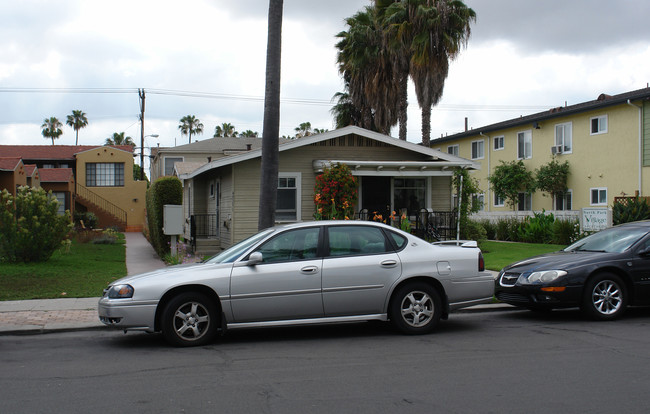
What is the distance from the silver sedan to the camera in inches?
295

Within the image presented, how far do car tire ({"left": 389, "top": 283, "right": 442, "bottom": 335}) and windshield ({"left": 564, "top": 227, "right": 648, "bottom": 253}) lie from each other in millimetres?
3374

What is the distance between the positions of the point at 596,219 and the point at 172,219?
1131 centimetres

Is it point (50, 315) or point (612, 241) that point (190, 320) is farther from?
point (612, 241)

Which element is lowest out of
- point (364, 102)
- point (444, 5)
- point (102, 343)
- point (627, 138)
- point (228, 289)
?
point (102, 343)

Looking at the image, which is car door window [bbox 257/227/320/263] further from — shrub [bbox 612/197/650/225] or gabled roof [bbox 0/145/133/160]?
gabled roof [bbox 0/145/133/160]

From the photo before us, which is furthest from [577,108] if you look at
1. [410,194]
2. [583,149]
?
[410,194]

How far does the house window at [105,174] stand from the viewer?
40.3 meters

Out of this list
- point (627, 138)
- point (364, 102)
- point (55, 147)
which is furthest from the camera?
point (55, 147)

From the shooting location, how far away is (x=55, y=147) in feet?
141

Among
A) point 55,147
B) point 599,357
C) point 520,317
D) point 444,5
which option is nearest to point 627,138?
point 444,5

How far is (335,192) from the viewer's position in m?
17.8

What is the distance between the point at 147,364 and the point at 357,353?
7.61ft

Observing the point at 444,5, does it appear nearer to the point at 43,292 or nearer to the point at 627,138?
the point at 627,138

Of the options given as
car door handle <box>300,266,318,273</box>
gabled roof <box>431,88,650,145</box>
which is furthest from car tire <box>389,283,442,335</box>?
gabled roof <box>431,88,650,145</box>
